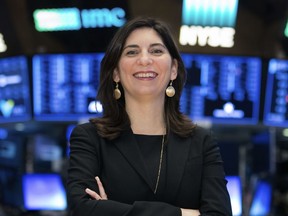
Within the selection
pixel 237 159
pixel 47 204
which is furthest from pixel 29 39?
pixel 237 159

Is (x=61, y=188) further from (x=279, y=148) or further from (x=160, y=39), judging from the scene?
(x=160, y=39)

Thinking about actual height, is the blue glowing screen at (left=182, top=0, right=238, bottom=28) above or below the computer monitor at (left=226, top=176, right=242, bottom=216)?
above

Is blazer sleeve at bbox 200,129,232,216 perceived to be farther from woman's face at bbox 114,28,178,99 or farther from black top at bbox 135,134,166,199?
woman's face at bbox 114,28,178,99

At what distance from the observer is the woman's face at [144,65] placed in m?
1.76

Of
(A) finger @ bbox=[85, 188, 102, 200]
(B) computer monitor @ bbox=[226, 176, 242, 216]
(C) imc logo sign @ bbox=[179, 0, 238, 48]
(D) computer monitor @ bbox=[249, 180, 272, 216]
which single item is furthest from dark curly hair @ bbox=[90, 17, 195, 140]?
(D) computer monitor @ bbox=[249, 180, 272, 216]

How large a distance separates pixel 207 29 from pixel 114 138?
2.15m

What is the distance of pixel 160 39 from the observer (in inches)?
71.9

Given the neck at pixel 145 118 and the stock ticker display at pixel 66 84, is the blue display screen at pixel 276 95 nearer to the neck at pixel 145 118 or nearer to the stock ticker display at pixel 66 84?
the stock ticker display at pixel 66 84

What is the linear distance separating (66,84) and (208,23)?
118 cm

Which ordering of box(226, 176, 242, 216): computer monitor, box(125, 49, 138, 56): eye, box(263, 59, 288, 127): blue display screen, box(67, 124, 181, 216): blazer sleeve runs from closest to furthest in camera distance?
box(67, 124, 181, 216): blazer sleeve < box(125, 49, 138, 56): eye < box(263, 59, 288, 127): blue display screen < box(226, 176, 242, 216): computer monitor

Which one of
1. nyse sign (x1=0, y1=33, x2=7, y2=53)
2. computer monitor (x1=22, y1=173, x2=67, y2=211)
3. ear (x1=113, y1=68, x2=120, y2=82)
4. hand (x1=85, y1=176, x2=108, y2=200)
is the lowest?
computer monitor (x1=22, y1=173, x2=67, y2=211)

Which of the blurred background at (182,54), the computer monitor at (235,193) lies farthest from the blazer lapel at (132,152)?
the computer monitor at (235,193)

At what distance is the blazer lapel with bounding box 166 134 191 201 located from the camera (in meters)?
1.67

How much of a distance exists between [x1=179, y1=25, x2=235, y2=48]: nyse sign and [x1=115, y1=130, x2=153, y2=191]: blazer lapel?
2071 millimetres
